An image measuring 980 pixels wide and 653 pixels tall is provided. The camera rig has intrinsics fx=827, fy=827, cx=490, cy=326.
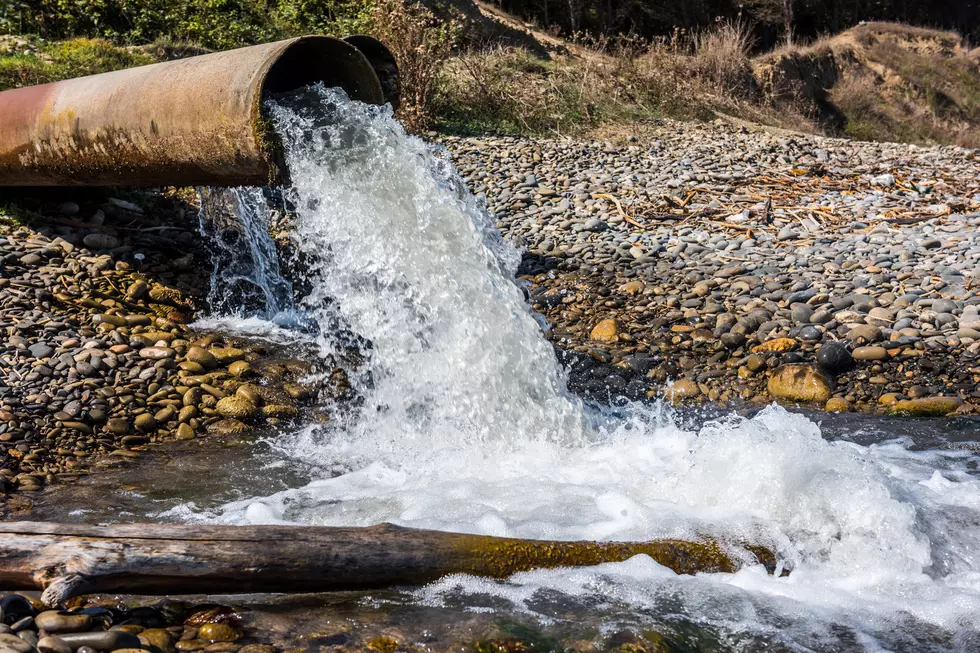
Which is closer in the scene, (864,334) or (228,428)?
(228,428)

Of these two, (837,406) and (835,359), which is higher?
(835,359)

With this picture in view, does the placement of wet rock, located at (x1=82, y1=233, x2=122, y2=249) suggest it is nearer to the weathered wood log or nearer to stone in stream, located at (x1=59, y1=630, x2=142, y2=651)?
the weathered wood log

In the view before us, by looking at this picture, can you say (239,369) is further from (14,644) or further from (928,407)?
(928,407)

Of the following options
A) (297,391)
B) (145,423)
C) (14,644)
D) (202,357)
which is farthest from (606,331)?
(14,644)

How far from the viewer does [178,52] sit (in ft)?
35.9

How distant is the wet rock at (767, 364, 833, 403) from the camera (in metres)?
5.42

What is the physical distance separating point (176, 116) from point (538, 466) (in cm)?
289

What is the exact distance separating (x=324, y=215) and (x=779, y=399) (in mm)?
3195

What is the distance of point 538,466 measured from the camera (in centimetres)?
434

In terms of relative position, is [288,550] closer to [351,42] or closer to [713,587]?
[713,587]

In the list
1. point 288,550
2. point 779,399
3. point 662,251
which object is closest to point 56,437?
A: point 288,550

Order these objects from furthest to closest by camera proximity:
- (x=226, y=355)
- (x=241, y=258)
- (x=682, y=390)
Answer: (x=241, y=258), (x=682, y=390), (x=226, y=355)

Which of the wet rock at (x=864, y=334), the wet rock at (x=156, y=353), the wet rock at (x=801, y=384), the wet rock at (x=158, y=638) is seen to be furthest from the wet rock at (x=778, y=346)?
the wet rock at (x=158, y=638)

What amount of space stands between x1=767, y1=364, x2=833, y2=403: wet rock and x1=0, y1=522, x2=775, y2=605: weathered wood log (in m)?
3.09
